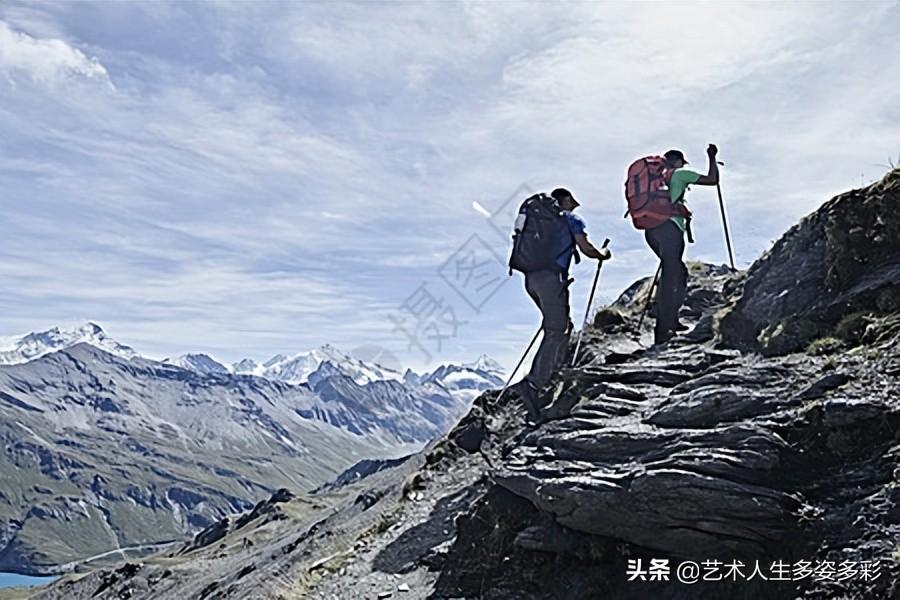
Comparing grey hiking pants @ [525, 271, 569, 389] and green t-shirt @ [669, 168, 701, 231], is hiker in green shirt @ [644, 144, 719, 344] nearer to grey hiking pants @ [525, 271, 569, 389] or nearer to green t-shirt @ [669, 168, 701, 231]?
green t-shirt @ [669, 168, 701, 231]

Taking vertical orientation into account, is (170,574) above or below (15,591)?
above

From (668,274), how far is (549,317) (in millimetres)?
2819

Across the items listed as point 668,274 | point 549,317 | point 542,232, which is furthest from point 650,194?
point 549,317

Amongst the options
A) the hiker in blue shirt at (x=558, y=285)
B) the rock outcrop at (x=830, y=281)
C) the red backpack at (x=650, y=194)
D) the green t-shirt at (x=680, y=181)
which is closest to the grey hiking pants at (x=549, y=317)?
the hiker in blue shirt at (x=558, y=285)

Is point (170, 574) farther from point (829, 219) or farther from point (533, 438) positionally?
point (829, 219)

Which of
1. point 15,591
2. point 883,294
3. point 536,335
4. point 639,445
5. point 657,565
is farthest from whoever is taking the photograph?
point 15,591

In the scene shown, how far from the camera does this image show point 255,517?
128 m

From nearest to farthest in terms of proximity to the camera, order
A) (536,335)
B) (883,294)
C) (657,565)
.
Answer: (657,565)
(883,294)
(536,335)

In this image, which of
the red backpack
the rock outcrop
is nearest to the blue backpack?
the red backpack

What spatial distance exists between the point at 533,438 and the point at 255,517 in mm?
125022

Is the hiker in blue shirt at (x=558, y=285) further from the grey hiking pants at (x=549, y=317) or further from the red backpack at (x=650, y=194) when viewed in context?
the red backpack at (x=650, y=194)

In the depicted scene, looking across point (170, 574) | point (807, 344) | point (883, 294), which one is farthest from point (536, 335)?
point (170, 574)

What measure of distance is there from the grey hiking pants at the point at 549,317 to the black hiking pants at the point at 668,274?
2231 mm

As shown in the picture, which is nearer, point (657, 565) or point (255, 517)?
point (657, 565)
